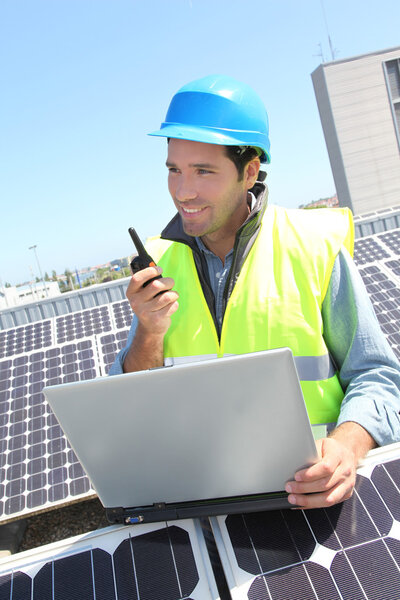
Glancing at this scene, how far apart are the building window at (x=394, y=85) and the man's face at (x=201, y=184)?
4326cm

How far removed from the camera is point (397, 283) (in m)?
5.41

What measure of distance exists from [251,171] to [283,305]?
63 cm

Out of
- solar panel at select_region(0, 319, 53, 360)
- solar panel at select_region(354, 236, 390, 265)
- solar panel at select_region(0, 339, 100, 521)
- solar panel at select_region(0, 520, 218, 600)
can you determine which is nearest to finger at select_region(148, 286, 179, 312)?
solar panel at select_region(0, 520, 218, 600)

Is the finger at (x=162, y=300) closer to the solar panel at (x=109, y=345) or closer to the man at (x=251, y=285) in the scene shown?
the man at (x=251, y=285)

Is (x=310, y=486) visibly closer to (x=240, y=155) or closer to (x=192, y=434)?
(x=192, y=434)

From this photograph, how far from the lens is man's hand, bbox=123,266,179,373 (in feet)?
5.57

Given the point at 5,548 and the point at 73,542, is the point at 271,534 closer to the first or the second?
the point at 73,542

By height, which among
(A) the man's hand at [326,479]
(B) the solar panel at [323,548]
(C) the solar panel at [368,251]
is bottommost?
(C) the solar panel at [368,251]

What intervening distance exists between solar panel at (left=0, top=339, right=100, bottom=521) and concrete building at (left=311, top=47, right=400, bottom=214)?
1566 inches

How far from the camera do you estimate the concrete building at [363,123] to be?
3881 centimetres

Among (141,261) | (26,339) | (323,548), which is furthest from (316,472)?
(26,339)

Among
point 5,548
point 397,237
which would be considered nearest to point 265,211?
point 5,548

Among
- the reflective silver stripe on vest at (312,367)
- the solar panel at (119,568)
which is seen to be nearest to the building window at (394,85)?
the reflective silver stripe on vest at (312,367)

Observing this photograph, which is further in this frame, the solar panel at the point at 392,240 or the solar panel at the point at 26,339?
the solar panel at the point at 392,240
